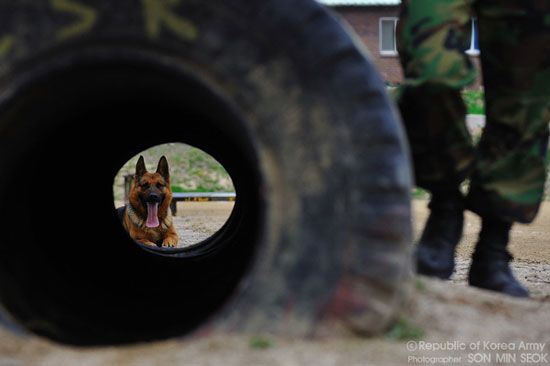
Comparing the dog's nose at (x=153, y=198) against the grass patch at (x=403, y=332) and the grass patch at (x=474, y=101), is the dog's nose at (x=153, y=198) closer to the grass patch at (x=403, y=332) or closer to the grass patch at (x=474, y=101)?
the grass patch at (x=403, y=332)

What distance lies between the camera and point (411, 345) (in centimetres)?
161

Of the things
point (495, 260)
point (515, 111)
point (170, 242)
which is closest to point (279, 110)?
point (515, 111)

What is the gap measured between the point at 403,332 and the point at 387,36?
23.7 m

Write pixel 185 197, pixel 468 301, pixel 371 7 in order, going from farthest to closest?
pixel 371 7, pixel 185 197, pixel 468 301

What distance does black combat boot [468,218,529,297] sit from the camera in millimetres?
2475

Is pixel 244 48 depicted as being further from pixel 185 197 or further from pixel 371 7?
pixel 371 7

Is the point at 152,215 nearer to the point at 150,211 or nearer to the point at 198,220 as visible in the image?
the point at 150,211

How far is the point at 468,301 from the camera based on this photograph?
2027 millimetres

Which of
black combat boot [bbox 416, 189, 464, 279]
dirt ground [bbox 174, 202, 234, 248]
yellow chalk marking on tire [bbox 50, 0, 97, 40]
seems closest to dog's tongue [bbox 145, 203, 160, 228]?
dirt ground [bbox 174, 202, 234, 248]

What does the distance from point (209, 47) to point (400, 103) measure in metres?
0.98

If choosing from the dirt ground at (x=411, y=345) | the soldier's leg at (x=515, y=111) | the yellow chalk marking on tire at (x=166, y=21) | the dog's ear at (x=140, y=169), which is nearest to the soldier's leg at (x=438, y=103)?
the soldier's leg at (x=515, y=111)

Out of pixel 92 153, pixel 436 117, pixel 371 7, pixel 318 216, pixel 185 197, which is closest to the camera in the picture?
pixel 318 216

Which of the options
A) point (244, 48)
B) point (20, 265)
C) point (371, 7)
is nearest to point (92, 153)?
point (20, 265)

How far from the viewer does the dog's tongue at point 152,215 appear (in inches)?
281
